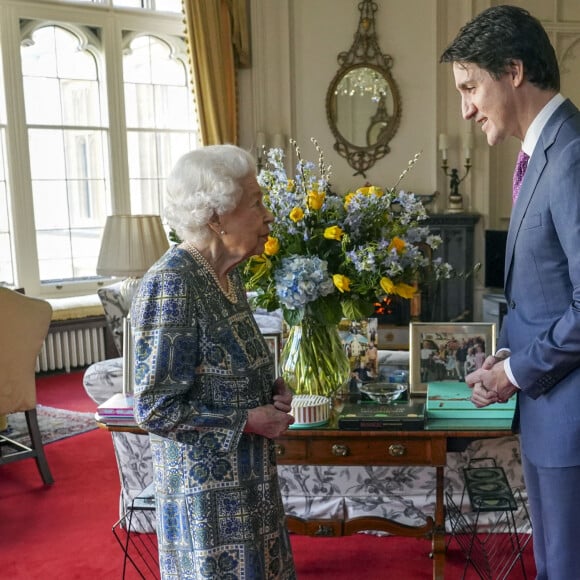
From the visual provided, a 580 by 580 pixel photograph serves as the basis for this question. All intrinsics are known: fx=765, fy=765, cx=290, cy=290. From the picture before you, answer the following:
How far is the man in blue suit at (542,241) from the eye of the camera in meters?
1.61

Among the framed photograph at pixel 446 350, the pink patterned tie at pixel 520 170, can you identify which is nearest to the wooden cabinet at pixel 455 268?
the framed photograph at pixel 446 350

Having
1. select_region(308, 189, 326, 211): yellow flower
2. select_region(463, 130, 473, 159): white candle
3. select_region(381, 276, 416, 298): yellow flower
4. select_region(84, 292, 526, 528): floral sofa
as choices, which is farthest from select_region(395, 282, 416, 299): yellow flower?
select_region(463, 130, 473, 159): white candle

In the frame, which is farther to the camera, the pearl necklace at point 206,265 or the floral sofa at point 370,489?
the floral sofa at point 370,489

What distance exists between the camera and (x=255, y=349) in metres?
1.82

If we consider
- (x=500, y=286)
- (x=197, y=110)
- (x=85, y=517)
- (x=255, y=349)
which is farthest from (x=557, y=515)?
(x=197, y=110)

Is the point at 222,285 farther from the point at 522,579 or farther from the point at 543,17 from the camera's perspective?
the point at 543,17

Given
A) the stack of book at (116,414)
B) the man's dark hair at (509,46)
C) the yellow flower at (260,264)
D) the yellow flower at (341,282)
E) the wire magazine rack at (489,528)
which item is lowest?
the wire magazine rack at (489,528)

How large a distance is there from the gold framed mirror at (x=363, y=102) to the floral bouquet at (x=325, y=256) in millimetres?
5066

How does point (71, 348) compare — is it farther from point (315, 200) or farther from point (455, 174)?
point (315, 200)

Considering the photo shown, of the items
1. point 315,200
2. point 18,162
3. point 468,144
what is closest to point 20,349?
point 315,200

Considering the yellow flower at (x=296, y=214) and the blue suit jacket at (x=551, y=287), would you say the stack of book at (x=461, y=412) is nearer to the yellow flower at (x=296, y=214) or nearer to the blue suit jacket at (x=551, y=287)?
the blue suit jacket at (x=551, y=287)

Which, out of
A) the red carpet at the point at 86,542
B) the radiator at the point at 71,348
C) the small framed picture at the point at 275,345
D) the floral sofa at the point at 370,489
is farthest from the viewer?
the radiator at the point at 71,348

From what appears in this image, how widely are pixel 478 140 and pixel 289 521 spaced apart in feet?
18.0

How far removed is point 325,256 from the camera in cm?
241
